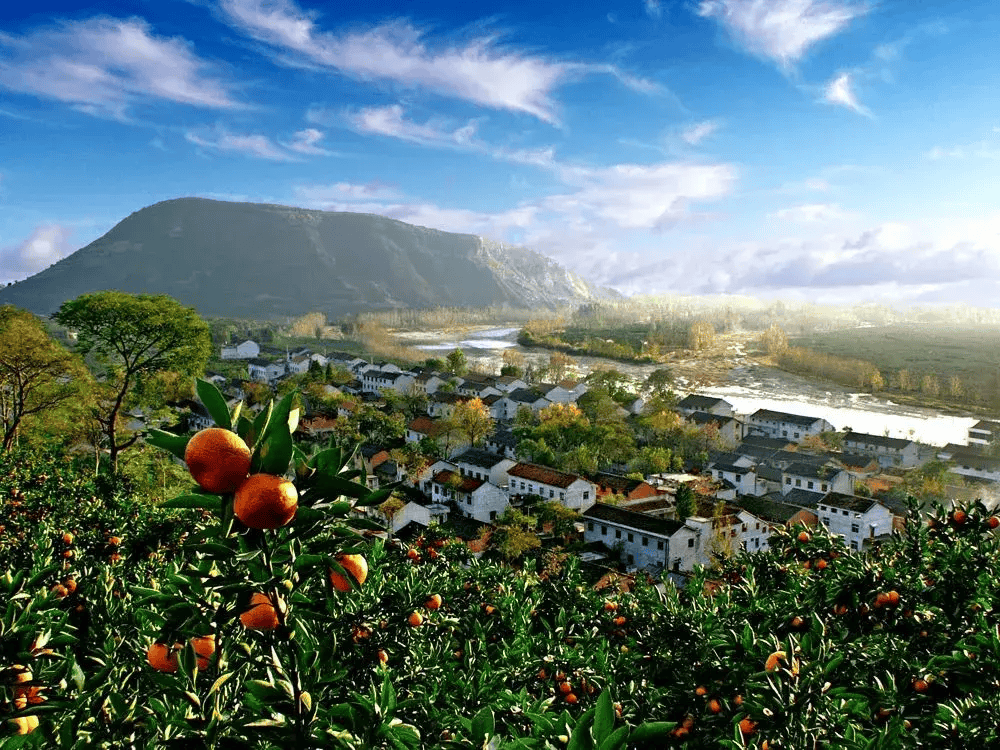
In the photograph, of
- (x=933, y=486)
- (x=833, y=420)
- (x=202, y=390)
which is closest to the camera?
(x=202, y=390)

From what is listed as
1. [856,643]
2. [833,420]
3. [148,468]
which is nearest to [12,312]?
[148,468]

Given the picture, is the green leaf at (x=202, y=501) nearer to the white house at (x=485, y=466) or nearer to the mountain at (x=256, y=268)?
the white house at (x=485, y=466)

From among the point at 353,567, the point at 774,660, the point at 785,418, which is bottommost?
the point at 785,418

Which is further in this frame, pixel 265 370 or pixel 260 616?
pixel 265 370

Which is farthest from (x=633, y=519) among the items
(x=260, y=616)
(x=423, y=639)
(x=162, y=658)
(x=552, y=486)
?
(x=260, y=616)

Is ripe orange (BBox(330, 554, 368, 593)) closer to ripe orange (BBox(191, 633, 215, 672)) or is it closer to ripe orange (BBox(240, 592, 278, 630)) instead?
ripe orange (BBox(240, 592, 278, 630))

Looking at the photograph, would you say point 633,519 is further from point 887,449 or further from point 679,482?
point 887,449

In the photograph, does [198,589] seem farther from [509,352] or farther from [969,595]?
[509,352]
